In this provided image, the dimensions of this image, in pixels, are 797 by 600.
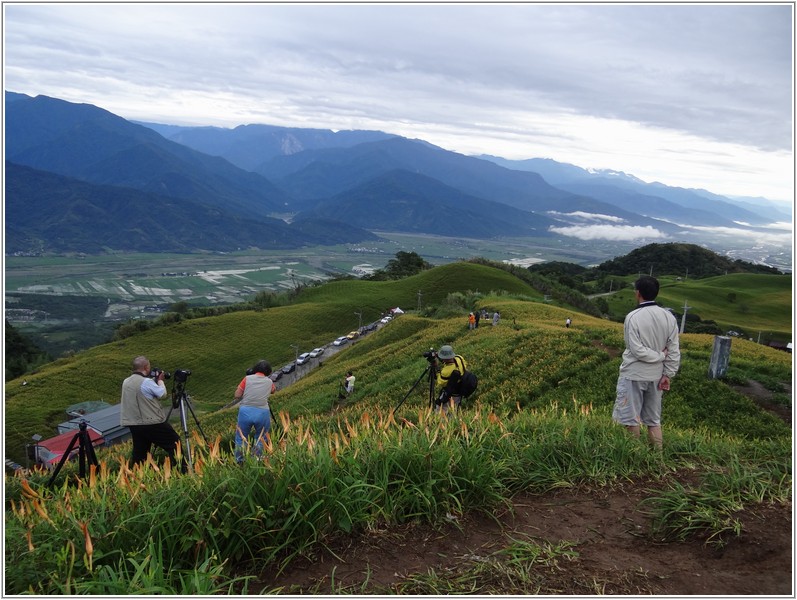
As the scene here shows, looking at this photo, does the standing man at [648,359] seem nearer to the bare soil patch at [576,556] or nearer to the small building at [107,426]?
the bare soil patch at [576,556]

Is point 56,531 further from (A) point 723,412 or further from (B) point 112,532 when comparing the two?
(A) point 723,412

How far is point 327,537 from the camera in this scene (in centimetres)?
364

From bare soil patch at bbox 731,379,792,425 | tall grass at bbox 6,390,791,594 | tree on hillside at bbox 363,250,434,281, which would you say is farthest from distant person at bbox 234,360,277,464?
tree on hillside at bbox 363,250,434,281

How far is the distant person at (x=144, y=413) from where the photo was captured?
7.08m

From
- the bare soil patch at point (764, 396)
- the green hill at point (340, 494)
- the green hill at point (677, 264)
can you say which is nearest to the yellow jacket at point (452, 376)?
the green hill at point (340, 494)

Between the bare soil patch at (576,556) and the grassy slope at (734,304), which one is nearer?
the bare soil patch at (576,556)

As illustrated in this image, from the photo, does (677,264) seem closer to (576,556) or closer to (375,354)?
(375,354)

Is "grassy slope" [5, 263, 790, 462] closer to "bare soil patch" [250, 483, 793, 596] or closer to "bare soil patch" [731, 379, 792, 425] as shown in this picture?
"bare soil patch" [731, 379, 792, 425]

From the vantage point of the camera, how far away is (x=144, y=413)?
7164 millimetres

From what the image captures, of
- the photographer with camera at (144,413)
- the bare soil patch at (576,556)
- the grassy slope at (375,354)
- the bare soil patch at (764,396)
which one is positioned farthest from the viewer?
the grassy slope at (375,354)

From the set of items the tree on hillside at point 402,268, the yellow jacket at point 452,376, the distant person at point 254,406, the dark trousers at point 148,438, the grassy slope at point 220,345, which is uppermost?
the yellow jacket at point 452,376

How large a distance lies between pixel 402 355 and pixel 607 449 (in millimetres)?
16768

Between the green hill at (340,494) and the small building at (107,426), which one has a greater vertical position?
the green hill at (340,494)

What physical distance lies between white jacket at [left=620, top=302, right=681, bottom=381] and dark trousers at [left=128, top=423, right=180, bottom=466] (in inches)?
234
